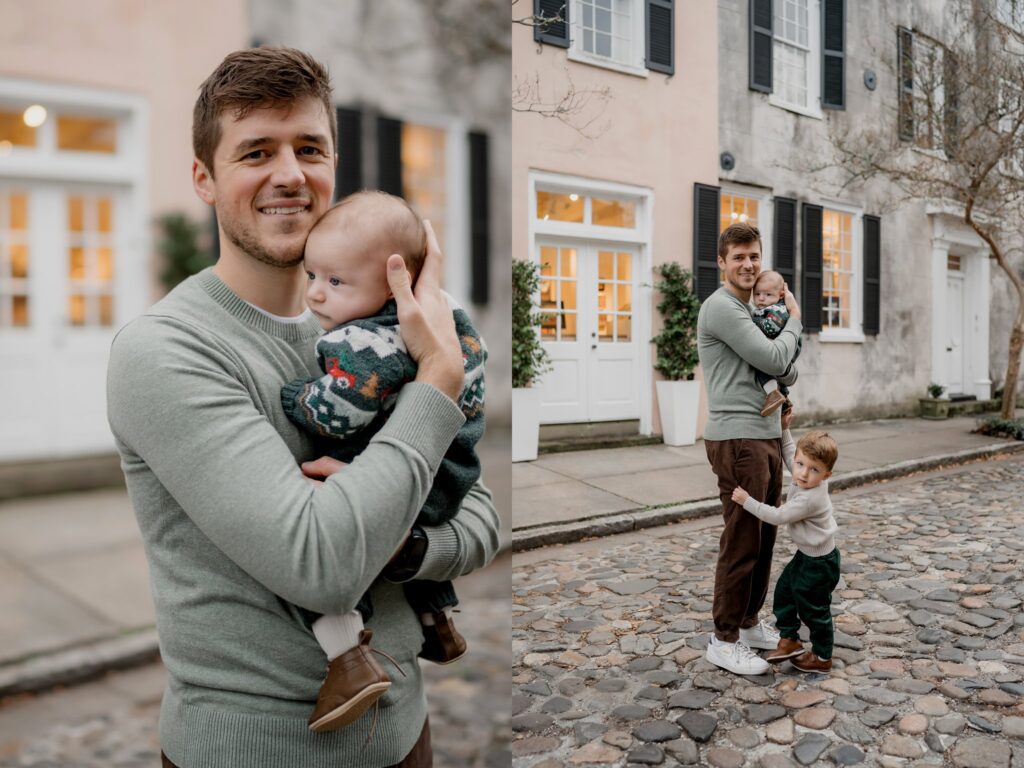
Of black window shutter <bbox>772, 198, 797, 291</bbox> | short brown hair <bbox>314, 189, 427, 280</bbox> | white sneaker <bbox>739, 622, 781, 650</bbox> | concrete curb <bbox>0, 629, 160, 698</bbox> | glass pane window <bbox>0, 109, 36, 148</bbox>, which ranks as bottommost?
concrete curb <bbox>0, 629, 160, 698</bbox>

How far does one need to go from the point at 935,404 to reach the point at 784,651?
1360mm

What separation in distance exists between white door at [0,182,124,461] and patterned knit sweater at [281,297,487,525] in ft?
1.62

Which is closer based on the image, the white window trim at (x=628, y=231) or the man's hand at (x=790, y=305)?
the man's hand at (x=790, y=305)

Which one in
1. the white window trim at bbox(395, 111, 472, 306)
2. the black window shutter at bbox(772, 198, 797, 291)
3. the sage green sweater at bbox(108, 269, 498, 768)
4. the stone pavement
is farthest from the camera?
the black window shutter at bbox(772, 198, 797, 291)

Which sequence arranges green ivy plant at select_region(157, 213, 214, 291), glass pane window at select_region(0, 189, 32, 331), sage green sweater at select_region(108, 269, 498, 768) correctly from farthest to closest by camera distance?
glass pane window at select_region(0, 189, 32, 331)
green ivy plant at select_region(157, 213, 214, 291)
sage green sweater at select_region(108, 269, 498, 768)

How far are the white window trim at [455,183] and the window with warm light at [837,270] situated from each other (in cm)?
134

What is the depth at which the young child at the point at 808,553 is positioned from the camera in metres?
2.10

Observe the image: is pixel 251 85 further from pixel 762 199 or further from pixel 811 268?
pixel 811 268

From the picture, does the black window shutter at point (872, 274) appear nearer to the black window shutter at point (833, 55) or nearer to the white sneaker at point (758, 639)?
the black window shutter at point (833, 55)

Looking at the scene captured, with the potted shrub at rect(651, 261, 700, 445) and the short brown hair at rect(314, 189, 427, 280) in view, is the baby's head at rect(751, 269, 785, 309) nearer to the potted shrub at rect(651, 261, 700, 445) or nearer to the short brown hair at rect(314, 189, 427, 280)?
the potted shrub at rect(651, 261, 700, 445)

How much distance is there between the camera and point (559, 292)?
99.6 inches

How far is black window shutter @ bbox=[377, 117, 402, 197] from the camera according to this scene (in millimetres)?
1778

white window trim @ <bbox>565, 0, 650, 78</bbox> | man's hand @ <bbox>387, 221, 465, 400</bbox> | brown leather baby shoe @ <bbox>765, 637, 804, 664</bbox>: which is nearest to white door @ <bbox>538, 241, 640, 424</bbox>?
white window trim @ <bbox>565, 0, 650, 78</bbox>

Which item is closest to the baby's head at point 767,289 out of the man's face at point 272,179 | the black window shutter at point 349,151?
the black window shutter at point 349,151
